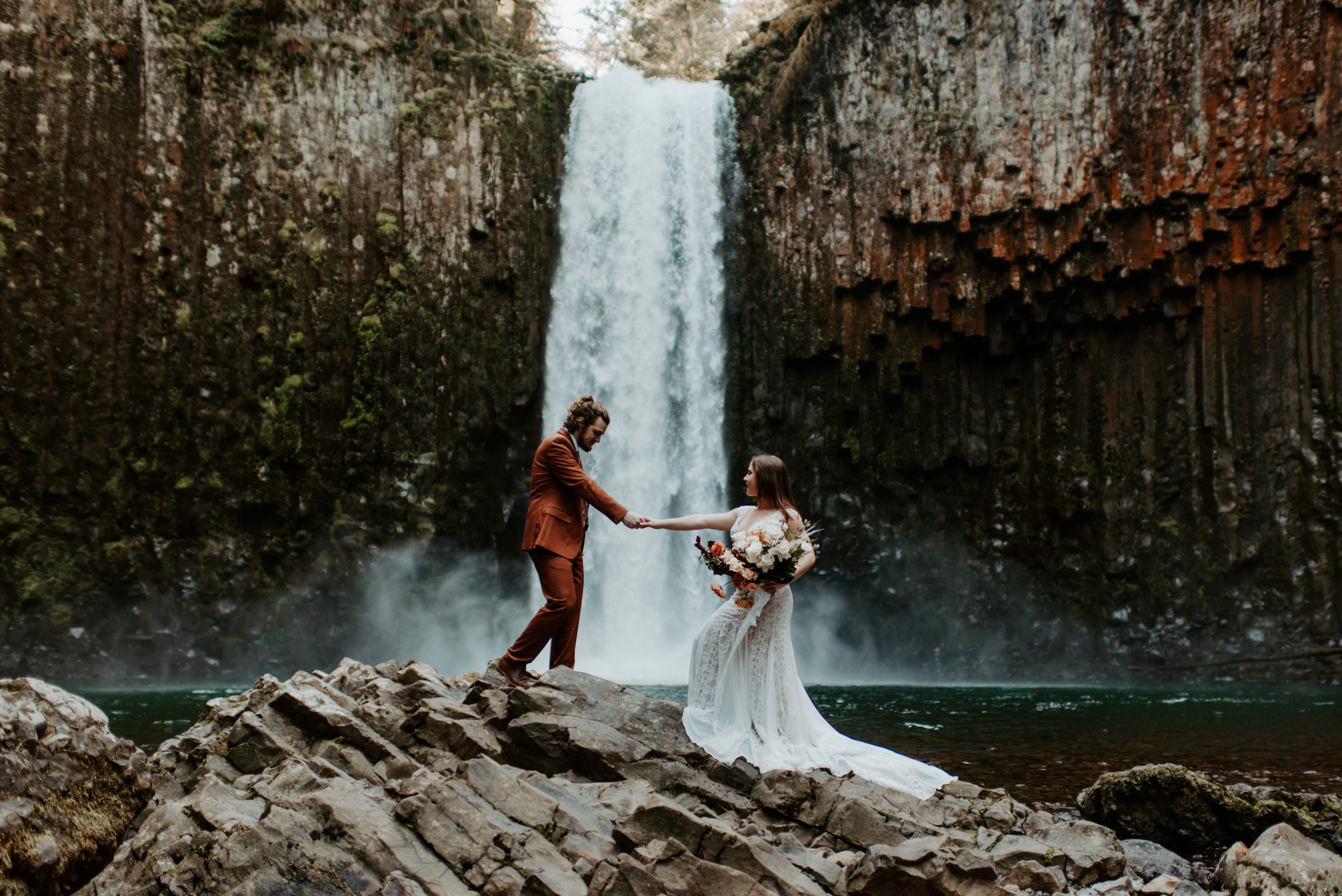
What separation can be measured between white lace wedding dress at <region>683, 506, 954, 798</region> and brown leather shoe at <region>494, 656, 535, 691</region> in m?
1.14

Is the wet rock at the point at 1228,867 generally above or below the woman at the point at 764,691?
below

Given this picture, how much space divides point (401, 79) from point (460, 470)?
7.55 metres

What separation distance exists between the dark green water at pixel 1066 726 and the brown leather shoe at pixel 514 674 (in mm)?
3714

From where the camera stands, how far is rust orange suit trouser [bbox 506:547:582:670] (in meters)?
6.83

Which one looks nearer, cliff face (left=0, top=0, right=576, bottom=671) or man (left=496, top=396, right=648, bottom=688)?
man (left=496, top=396, right=648, bottom=688)

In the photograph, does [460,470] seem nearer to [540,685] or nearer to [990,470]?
[990,470]

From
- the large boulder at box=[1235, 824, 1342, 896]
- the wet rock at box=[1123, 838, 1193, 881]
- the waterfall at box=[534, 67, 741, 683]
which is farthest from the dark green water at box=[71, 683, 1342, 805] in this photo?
the waterfall at box=[534, 67, 741, 683]

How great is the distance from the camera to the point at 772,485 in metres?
6.38

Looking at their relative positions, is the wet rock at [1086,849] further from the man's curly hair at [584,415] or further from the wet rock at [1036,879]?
the man's curly hair at [584,415]

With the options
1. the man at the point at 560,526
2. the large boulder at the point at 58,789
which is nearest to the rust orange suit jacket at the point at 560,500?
the man at the point at 560,526

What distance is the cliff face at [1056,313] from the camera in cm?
1659

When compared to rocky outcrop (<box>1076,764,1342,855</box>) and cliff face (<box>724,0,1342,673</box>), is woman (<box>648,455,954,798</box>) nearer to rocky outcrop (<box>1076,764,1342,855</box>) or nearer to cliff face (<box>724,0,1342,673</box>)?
rocky outcrop (<box>1076,764,1342,855</box>)

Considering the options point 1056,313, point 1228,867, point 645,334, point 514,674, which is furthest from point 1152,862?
point 645,334

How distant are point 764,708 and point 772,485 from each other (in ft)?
4.67
